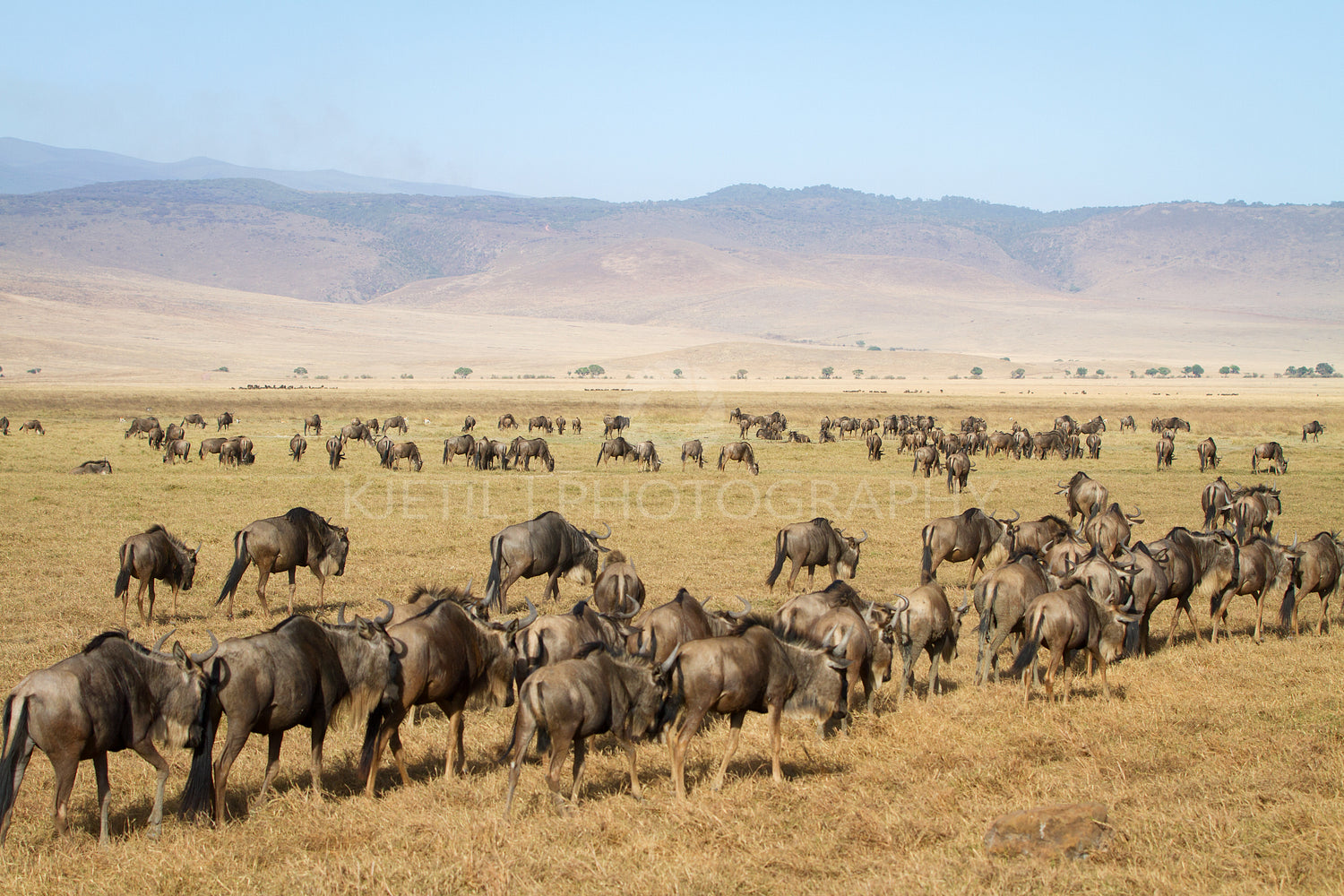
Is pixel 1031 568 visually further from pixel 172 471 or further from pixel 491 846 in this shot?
pixel 172 471

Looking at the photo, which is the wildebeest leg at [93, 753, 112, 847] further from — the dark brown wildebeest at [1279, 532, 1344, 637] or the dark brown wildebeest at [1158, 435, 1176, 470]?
the dark brown wildebeest at [1158, 435, 1176, 470]

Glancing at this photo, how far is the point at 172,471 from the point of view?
30.8 metres

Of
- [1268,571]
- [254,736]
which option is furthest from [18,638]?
[1268,571]

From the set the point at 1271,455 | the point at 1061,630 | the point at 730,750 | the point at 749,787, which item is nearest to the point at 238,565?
the point at 730,750

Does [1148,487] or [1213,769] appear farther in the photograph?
[1148,487]

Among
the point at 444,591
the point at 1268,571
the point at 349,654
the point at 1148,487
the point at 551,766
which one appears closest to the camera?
the point at 551,766

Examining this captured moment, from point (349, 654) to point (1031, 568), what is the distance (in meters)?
6.86

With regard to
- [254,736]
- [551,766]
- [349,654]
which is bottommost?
[254,736]

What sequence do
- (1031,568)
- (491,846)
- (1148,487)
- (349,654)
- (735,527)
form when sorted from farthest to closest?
1. (1148,487)
2. (735,527)
3. (1031,568)
4. (349,654)
5. (491,846)

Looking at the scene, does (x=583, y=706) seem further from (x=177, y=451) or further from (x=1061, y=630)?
(x=177, y=451)

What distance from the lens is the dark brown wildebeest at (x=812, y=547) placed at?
14.6 metres

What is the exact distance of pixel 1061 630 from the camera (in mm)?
9680

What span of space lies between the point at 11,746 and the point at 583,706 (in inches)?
138

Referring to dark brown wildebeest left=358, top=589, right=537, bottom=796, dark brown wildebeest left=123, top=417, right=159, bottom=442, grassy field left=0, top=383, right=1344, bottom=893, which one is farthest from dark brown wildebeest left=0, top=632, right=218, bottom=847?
dark brown wildebeest left=123, top=417, right=159, bottom=442
